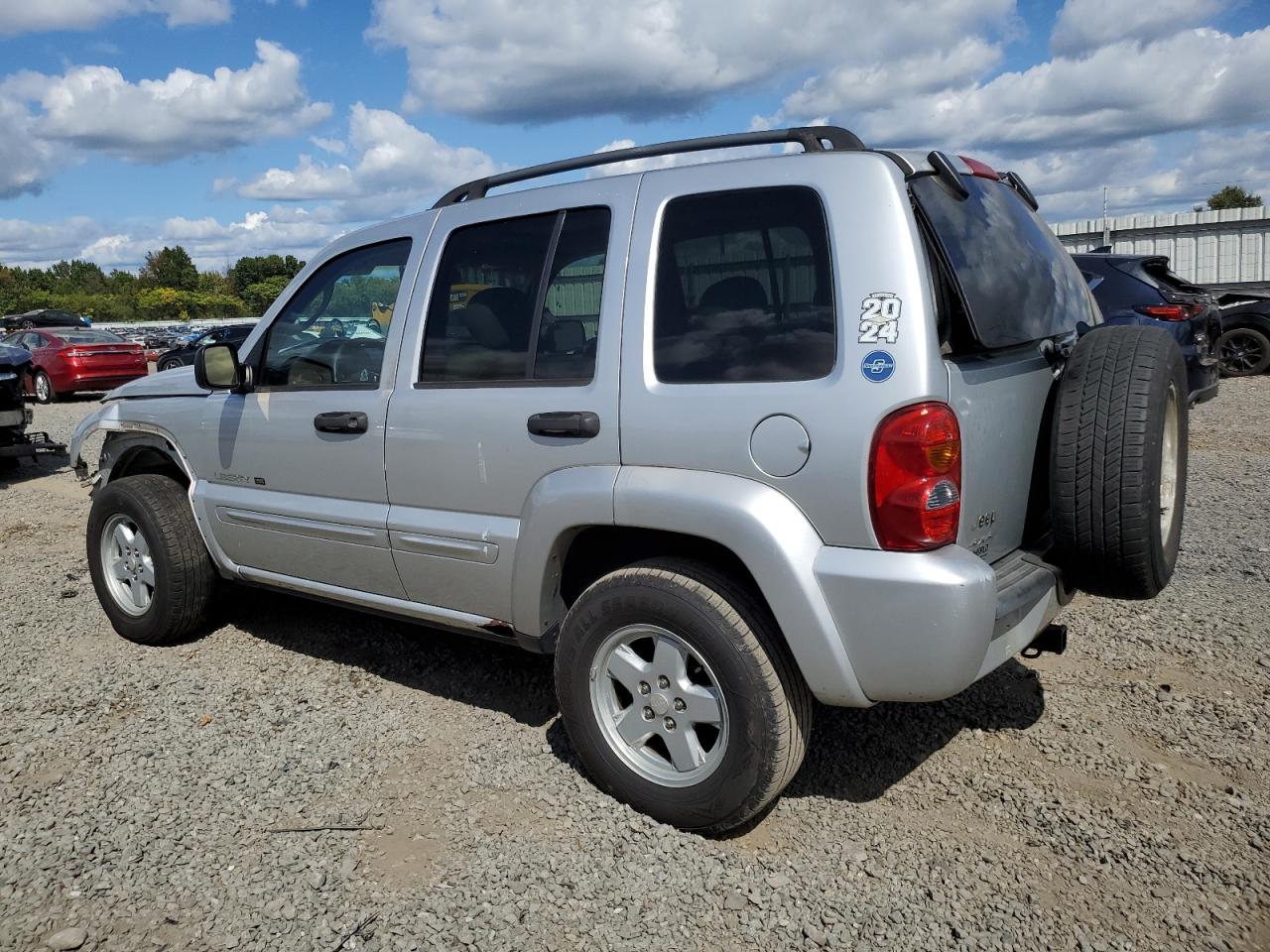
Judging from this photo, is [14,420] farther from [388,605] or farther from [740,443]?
[740,443]

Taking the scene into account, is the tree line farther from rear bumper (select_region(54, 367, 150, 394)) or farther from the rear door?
the rear door

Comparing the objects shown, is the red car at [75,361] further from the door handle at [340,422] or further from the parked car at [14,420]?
the door handle at [340,422]

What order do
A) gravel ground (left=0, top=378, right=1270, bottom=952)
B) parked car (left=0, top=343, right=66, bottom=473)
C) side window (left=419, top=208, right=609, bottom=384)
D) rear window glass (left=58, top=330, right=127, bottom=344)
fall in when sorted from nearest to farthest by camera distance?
gravel ground (left=0, top=378, right=1270, bottom=952)
side window (left=419, top=208, right=609, bottom=384)
parked car (left=0, top=343, right=66, bottom=473)
rear window glass (left=58, top=330, right=127, bottom=344)

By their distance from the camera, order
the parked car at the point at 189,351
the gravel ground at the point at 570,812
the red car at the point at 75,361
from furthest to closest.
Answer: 1. the parked car at the point at 189,351
2. the red car at the point at 75,361
3. the gravel ground at the point at 570,812

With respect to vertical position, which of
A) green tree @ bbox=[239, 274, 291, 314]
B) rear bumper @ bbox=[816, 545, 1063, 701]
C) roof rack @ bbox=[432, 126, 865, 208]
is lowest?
rear bumper @ bbox=[816, 545, 1063, 701]

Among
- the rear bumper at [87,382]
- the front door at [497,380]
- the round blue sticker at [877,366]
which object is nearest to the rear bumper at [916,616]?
the round blue sticker at [877,366]

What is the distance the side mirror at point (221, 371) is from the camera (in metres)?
4.18

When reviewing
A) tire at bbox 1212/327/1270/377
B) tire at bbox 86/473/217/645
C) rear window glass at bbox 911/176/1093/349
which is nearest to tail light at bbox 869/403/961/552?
rear window glass at bbox 911/176/1093/349

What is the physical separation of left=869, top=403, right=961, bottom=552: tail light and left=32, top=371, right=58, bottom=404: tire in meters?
19.8

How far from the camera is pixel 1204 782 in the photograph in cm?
322

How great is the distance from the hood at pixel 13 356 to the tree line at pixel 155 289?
5438cm

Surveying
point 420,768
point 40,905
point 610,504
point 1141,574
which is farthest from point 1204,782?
point 40,905

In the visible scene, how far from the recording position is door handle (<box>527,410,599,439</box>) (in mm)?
3088

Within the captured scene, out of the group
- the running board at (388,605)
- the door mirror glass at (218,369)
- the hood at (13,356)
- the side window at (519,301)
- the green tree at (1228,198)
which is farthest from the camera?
the green tree at (1228,198)
